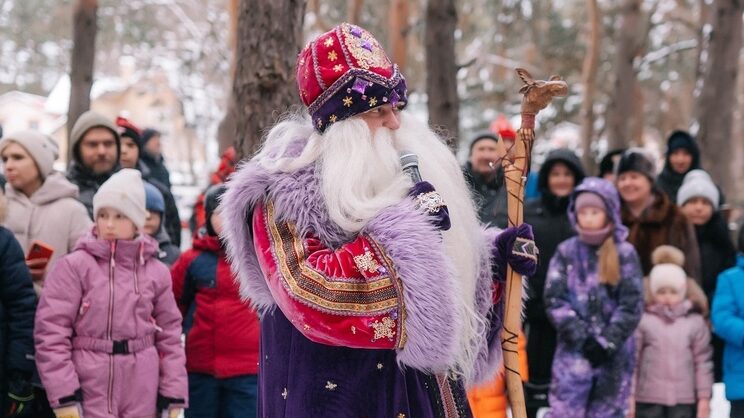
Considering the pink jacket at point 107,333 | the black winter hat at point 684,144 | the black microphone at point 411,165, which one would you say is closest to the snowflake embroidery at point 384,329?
the black microphone at point 411,165

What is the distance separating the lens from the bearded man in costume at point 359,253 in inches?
104

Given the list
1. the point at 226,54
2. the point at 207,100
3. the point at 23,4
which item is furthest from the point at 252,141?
the point at 207,100

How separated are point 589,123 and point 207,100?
22457mm

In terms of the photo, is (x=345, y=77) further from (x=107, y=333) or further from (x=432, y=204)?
(x=107, y=333)

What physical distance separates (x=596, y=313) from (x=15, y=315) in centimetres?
323

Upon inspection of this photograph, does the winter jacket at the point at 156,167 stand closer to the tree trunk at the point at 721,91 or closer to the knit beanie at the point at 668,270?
the knit beanie at the point at 668,270

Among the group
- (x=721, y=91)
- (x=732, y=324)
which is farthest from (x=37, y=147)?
(x=721, y=91)

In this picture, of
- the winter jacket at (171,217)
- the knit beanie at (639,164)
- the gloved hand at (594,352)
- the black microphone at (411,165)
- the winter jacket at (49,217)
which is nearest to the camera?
the black microphone at (411,165)

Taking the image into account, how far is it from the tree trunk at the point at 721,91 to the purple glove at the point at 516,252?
29.9ft

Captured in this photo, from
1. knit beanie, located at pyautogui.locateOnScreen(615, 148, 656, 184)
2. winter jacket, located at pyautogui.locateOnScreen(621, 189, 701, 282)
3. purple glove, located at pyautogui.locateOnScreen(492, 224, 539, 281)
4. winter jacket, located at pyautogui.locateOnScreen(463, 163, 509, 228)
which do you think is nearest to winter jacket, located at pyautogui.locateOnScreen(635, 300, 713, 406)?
winter jacket, located at pyautogui.locateOnScreen(621, 189, 701, 282)

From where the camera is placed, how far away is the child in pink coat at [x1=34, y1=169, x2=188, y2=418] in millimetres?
4461

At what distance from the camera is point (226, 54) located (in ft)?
89.9

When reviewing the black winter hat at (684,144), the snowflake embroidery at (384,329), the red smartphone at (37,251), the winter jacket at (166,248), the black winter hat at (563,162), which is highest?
the black winter hat at (684,144)

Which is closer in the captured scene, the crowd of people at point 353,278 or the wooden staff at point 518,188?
the crowd of people at point 353,278
